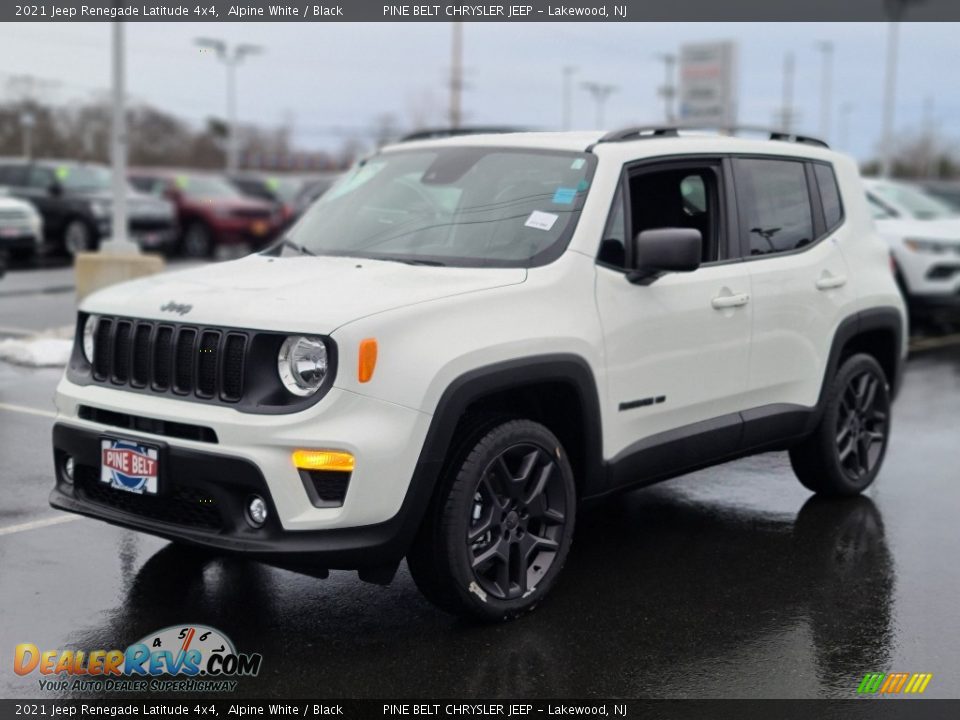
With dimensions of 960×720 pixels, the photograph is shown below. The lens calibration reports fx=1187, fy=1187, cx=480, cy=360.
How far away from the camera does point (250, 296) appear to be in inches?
175

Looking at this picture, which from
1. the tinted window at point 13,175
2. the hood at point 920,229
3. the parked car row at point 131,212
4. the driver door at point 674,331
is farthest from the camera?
the tinted window at point 13,175

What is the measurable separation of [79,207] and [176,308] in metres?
19.3

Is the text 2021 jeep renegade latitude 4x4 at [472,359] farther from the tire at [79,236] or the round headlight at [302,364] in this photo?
the tire at [79,236]

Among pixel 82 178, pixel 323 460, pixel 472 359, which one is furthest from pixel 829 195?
pixel 82 178

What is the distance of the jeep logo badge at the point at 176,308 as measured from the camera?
14.5 feet

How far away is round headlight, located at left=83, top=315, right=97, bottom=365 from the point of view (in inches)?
191

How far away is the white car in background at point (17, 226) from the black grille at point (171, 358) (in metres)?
16.7

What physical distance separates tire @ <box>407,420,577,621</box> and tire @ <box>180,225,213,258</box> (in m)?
20.7

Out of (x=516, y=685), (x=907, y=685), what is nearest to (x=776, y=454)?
(x=907, y=685)

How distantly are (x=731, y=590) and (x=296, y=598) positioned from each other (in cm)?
185

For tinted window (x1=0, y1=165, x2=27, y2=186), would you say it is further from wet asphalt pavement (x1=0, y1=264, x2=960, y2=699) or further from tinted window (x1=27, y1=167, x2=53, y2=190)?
wet asphalt pavement (x1=0, y1=264, x2=960, y2=699)

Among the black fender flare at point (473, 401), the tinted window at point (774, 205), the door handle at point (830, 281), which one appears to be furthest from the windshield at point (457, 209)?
the door handle at point (830, 281)

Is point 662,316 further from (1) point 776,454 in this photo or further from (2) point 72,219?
(2) point 72,219

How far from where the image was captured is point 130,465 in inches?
172
